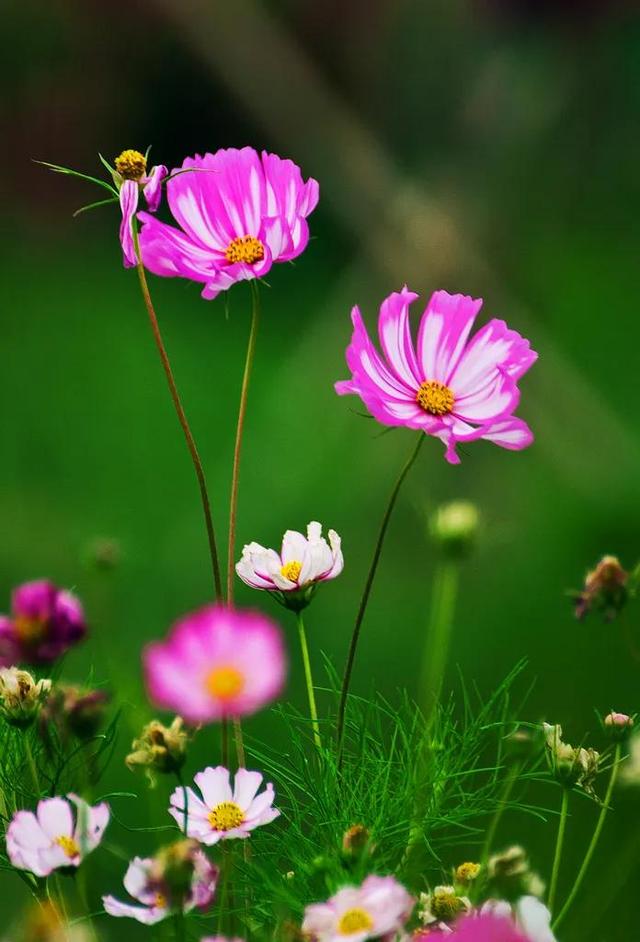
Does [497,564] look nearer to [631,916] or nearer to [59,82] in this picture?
[631,916]

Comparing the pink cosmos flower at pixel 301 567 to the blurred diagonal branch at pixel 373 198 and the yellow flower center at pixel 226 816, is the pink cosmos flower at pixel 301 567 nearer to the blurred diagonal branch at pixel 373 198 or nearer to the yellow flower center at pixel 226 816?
the yellow flower center at pixel 226 816

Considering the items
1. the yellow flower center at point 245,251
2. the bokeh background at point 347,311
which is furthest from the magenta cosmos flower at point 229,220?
the bokeh background at point 347,311

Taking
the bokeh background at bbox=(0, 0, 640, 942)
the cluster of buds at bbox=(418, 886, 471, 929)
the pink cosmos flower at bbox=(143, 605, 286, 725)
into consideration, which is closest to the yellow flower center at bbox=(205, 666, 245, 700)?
the pink cosmos flower at bbox=(143, 605, 286, 725)

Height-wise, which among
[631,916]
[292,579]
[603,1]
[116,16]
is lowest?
[631,916]

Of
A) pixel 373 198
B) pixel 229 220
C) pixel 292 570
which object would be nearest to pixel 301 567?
pixel 292 570

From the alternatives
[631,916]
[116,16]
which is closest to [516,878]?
[631,916]

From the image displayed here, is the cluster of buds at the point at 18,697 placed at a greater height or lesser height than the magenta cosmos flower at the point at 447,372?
lesser

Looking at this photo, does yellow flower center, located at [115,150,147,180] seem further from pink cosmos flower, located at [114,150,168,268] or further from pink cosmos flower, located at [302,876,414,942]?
pink cosmos flower, located at [302,876,414,942]
